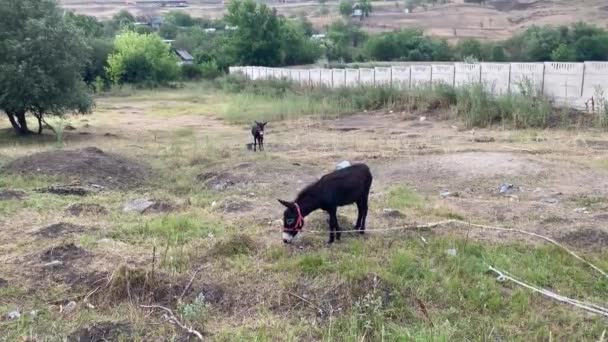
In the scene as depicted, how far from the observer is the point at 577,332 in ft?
16.9

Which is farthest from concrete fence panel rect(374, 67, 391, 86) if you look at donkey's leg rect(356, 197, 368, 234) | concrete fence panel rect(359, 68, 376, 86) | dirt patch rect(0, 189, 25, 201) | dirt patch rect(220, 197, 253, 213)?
donkey's leg rect(356, 197, 368, 234)

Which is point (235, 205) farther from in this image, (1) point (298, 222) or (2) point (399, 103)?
(2) point (399, 103)

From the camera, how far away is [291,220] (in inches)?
257

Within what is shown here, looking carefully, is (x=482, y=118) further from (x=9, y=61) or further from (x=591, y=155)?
(x=9, y=61)

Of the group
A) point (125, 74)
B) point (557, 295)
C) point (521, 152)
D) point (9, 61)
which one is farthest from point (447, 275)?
point (125, 74)

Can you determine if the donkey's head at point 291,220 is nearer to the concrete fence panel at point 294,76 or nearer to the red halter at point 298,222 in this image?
the red halter at point 298,222

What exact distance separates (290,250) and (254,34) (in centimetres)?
4770

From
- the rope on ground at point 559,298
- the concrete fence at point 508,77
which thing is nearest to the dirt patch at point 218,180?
the rope on ground at point 559,298

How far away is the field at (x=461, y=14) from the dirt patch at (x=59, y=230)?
73.6 m

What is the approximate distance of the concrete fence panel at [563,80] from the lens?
58.6 feet

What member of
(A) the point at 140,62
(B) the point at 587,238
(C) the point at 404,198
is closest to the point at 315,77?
(A) the point at 140,62

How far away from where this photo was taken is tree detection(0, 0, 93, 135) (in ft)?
57.1

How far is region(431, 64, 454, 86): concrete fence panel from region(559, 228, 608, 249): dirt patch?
1557cm

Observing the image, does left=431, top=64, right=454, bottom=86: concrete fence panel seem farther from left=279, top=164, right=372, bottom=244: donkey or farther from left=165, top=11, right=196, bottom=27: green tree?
left=165, top=11, right=196, bottom=27: green tree
